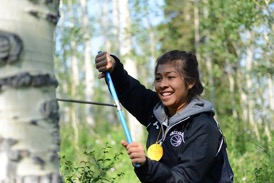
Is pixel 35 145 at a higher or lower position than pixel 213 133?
higher

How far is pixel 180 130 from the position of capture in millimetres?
3725

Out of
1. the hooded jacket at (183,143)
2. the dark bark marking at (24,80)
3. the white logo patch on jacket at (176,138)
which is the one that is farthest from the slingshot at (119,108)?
the dark bark marking at (24,80)

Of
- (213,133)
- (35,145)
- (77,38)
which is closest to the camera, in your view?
(35,145)

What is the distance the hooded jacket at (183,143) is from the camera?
11.2ft

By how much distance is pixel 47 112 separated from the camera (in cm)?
230

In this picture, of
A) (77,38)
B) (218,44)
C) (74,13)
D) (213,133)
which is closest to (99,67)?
(213,133)

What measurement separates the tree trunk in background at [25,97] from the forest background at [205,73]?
85.3 inches

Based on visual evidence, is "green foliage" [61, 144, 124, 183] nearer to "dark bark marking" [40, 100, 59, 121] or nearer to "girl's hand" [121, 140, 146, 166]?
"girl's hand" [121, 140, 146, 166]

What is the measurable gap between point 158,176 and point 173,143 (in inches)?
13.5

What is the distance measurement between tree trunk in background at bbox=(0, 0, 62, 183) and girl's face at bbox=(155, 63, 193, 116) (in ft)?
5.01

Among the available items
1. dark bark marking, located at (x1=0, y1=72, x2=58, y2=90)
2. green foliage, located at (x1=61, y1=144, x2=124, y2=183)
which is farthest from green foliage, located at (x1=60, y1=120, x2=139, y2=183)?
dark bark marking, located at (x1=0, y1=72, x2=58, y2=90)

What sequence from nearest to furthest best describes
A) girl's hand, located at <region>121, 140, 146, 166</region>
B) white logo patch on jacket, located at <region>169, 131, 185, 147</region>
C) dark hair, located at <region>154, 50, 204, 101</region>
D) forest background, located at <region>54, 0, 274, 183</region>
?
girl's hand, located at <region>121, 140, 146, 166</region> → white logo patch on jacket, located at <region>169, 131, 185, 147</region> → dark hair, located at <region>154, 50, 204, 101</region> → forest background, located at <region>54, 0, 274, 183</region>

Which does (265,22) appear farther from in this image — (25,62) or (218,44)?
(25,62)

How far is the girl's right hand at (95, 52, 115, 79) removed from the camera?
3.84 m
